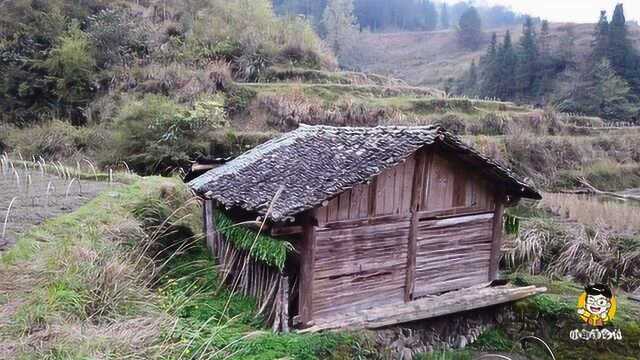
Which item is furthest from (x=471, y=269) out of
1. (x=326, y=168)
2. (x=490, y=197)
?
(x=326, y=168)

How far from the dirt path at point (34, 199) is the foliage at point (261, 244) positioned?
2018 millimetres

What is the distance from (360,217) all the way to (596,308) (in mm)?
4036

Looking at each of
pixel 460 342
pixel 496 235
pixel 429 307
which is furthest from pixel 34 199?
pixel 496 235

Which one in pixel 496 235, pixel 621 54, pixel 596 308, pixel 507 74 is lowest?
Answer: pixel 596 308

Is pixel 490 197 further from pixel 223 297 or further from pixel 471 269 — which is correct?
pixel 223 297

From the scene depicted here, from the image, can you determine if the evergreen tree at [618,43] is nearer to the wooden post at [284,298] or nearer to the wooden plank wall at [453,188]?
the wooden plank wall at [453,188]

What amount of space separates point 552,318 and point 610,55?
40.6 m

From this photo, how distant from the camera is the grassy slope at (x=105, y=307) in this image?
3268mm

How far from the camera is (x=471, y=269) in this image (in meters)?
8.04

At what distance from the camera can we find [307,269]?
249 inches

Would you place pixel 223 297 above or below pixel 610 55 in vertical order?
below

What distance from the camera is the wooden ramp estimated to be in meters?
6.46

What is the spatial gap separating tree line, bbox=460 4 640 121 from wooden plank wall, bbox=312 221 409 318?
36.1 meters

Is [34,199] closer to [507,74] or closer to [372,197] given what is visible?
[372,197]
